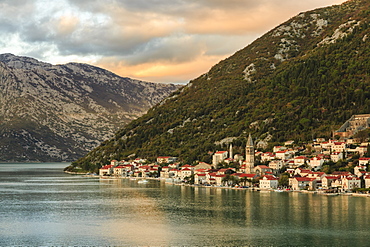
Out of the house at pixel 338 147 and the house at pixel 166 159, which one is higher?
the house at pixel 338 147

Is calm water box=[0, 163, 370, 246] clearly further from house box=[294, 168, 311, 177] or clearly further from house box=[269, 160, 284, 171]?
house box=[269, 160, 284, 171]

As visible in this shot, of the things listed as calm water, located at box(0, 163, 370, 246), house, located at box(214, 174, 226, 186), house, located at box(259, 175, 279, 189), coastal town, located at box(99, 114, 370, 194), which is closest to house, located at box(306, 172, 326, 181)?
coastal town, located at box(99, 114, 370, 194)

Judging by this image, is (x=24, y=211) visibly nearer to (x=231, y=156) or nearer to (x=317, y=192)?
(x=317, y=192)

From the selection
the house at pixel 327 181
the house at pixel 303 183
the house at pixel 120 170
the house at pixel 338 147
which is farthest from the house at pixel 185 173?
the house at pixel 327 181

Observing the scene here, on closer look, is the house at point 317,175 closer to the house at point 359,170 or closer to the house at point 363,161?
the house at point 359,170

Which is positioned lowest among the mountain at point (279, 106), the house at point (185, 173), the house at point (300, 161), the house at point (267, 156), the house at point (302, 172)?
the house at point (185, 173)

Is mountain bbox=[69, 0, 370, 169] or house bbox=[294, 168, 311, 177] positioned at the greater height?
mountain bbox=[69, 0, 370, 169]

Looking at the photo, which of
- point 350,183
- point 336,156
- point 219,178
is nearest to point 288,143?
point 336,156
